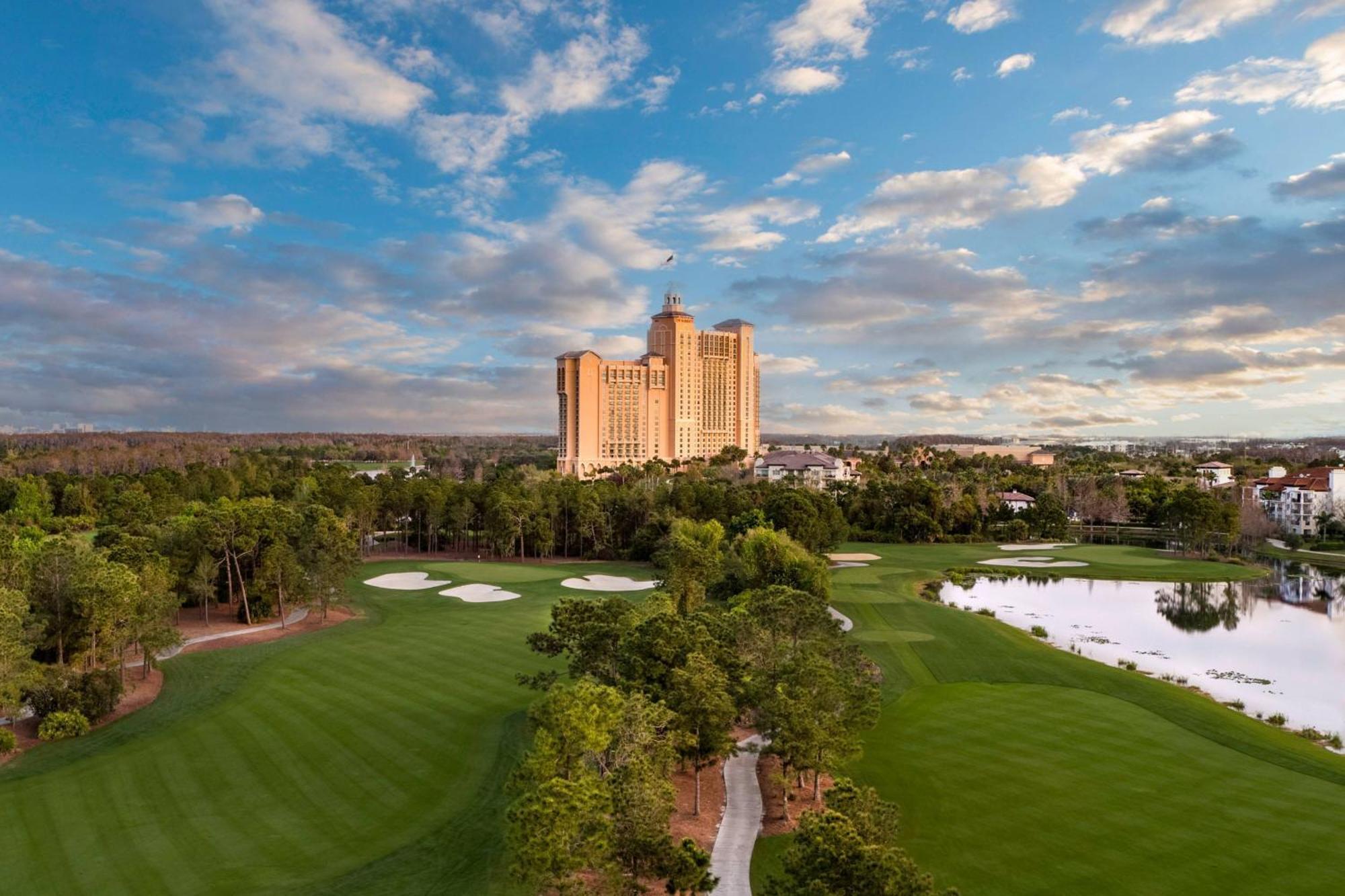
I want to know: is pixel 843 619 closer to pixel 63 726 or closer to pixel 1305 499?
pixel 63 726

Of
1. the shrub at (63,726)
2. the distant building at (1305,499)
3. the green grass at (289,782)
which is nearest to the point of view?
the green grass at (289,782)

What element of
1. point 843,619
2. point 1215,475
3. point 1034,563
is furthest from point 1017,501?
point 843,619

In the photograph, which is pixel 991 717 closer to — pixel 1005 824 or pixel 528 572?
pixel 1005 824

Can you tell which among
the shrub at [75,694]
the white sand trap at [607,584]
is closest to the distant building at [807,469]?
the white sand trap at [607,584]

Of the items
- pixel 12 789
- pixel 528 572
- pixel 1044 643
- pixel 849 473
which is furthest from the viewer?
pixel 849 473

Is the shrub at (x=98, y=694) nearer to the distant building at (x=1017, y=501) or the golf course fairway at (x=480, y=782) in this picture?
the golf course fairway at (x=480, y=782)

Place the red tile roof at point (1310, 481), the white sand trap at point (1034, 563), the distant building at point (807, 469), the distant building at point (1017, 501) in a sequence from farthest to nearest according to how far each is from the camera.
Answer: the distant building at point (807, 469) < the distant building at point (1017, 501) < the red tile roof at point (1310, 481) < the white sand trap at point (1034, 563)

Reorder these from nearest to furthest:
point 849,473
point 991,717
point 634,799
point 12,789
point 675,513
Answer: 1. point 634,799
2. point 12,789
3. point 991,717
4. point 675,513
5. point 849,473

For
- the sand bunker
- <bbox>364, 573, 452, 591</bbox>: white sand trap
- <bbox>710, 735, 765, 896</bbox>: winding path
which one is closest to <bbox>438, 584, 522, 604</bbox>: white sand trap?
<bbox>364, 573, 452, 591</bbox>: white sand trap

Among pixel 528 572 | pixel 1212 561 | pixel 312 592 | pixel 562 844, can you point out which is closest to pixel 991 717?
pixel 562 844
